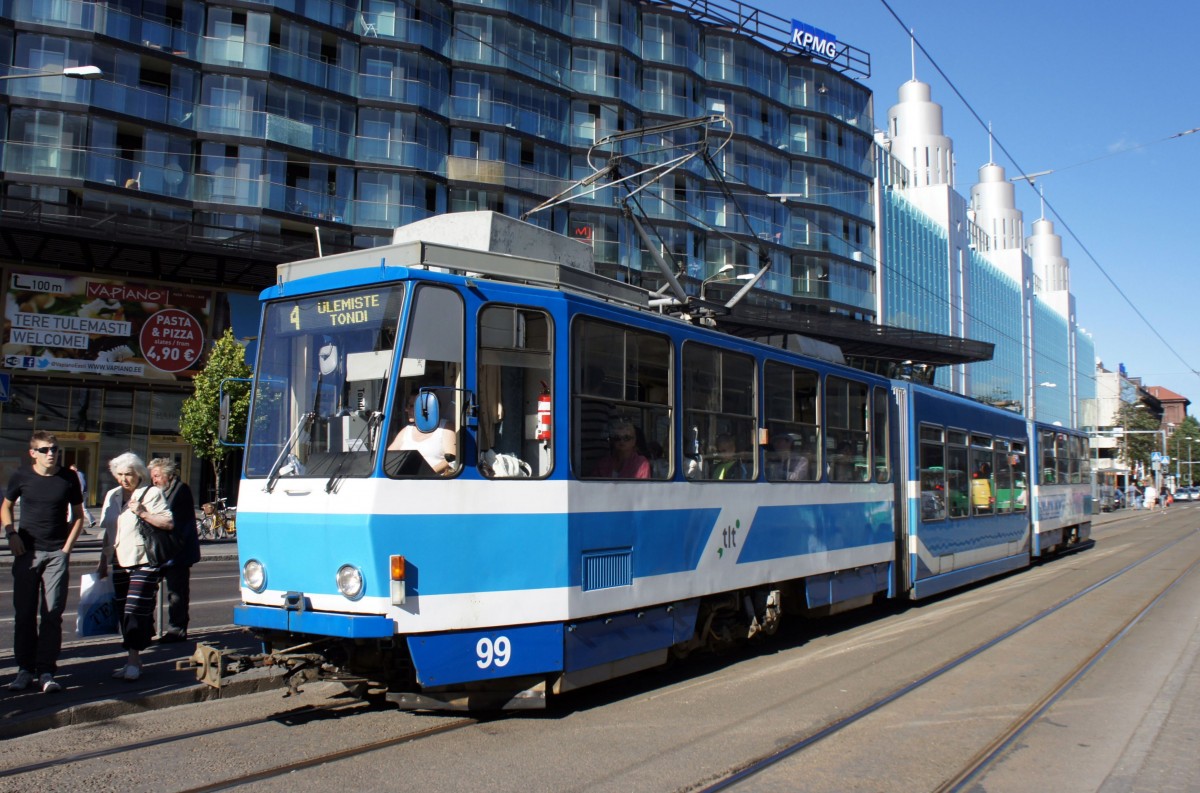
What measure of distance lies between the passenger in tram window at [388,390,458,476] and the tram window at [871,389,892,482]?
6.66m

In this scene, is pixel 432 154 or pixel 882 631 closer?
pixel 882 631

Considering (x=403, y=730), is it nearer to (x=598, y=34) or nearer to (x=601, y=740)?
(x=601, y=740)

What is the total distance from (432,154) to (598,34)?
1140 cm

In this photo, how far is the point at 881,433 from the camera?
38.4 ft

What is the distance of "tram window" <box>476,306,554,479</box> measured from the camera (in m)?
6.43

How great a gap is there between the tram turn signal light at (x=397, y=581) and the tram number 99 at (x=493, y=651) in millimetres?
627

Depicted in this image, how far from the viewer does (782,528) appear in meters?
9.34

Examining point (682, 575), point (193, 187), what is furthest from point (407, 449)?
point (193, 187)

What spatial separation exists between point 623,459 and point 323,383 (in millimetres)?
2181

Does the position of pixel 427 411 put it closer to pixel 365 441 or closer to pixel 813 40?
pixel 365 441

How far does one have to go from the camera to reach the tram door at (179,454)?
33188mm

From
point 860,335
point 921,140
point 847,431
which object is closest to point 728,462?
point 847,431

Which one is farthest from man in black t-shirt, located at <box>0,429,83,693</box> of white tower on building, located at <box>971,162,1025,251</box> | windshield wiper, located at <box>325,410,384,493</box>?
white tower on building, located at <box>971,162,1025,251</box>

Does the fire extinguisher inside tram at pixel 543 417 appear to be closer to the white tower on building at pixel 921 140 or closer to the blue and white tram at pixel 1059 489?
the blue and white tram at pixel 1059 489
